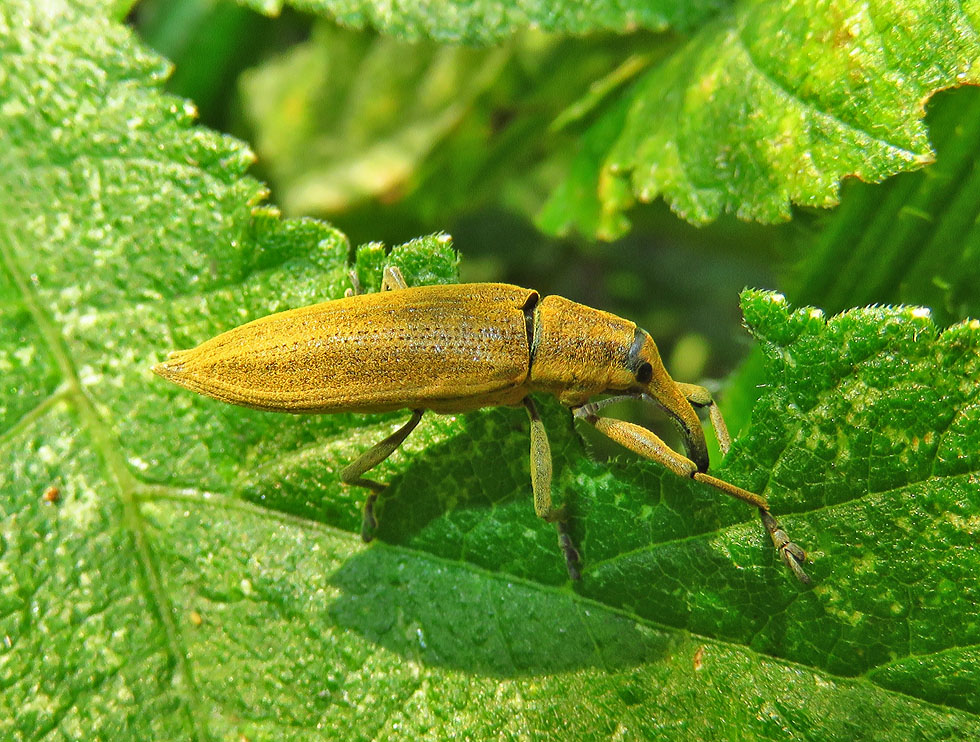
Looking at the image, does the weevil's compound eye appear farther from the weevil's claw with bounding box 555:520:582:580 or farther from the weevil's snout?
the weevil's snout

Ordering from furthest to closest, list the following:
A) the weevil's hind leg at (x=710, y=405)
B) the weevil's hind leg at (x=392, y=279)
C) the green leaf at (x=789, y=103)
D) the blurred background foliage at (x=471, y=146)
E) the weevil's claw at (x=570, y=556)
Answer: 1. the blurred background foliage at (x=471, y=146)
2. the weevil's hind leg at (x=392, y=279)
3. the weevil's hind leg at (x=710, y=405)
4. the weevil's claw at (x=570, y=556)
5. the green leaf at (x=789, y=103)

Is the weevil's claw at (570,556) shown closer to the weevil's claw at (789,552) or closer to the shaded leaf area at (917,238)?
the weevil's claw at (789,552)

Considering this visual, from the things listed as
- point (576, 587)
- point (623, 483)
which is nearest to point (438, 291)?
point (623, 483)

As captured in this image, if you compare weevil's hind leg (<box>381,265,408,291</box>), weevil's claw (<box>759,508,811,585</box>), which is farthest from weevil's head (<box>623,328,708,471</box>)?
weevil's hind leg (<box>381,265,408,291</box>)

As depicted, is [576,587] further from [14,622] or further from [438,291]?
[14,622]

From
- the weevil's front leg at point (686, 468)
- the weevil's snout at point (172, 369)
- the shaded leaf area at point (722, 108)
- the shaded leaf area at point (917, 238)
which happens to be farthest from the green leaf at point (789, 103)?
the weevil's snout at point (172, 369)
